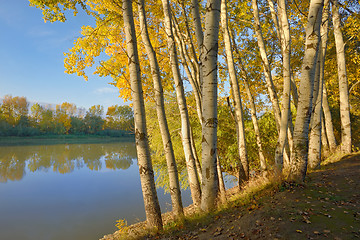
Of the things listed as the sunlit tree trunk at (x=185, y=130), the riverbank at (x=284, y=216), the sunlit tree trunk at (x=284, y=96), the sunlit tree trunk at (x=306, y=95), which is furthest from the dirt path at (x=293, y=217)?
the sunlit tree trunk at (x=185, y=130)

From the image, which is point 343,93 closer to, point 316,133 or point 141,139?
point 316,133

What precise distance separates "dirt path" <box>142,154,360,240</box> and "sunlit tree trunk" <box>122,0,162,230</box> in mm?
537

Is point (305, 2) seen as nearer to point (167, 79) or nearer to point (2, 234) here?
point (167, 79)

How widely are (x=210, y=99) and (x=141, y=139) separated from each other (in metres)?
1.68

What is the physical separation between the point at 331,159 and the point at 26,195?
18.1 m

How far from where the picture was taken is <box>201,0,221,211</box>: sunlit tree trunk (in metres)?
4.02

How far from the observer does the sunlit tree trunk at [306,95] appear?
13.8 feet

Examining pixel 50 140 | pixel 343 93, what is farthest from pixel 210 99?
pixel 50 140

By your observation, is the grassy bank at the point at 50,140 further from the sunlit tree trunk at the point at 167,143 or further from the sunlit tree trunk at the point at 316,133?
the sunlit tree trunk at the point at 316,133

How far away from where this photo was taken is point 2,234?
8.95 meters

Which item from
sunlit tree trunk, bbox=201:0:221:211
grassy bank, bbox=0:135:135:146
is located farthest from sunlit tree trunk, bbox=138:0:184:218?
grassy bank, bbox=0:135:135:146

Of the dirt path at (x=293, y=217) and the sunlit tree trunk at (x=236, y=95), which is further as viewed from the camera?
the sunlit tree trunk at (x=236, y=95)

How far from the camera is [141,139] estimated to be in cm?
445

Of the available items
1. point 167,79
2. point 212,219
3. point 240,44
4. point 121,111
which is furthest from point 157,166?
point 121,111
